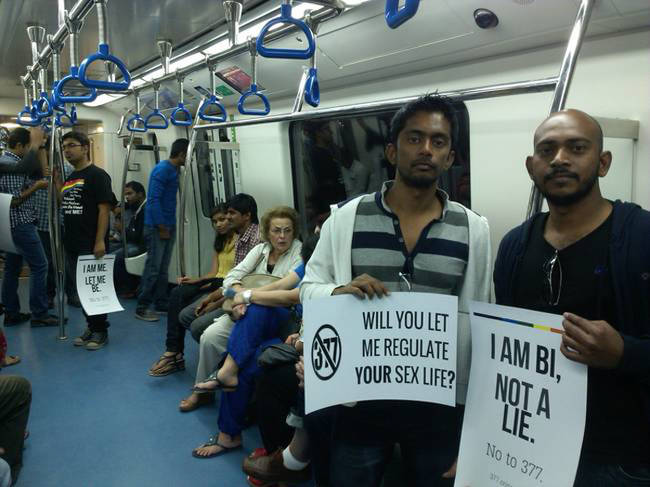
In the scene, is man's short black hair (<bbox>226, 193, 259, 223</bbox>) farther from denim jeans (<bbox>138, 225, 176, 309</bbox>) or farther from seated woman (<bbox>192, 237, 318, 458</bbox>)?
denim jeans (<bbox>138, 225, 176, 309</bbox>)

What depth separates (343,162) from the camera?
4102 millimetres

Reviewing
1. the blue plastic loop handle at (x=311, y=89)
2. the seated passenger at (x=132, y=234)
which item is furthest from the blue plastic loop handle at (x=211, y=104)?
the seated passenger at (x=132, y=234)

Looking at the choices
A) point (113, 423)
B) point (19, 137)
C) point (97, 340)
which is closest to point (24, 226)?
point (19, 137)

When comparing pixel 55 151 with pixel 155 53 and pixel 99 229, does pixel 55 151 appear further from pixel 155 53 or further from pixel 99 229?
pixel 155 53

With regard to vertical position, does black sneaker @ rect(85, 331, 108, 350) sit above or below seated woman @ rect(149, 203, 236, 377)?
below

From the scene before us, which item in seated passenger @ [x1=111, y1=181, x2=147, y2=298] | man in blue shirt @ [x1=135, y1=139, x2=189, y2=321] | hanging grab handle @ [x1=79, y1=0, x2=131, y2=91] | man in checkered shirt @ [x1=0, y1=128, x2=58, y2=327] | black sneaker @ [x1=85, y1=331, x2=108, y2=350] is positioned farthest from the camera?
seated passenger @ [x1=111, y1=181, x2=147, y2=298]

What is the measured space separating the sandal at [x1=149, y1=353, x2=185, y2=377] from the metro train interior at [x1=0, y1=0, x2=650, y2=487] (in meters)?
0.06

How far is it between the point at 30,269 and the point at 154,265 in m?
1.32

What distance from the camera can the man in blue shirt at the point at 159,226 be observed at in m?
5.97

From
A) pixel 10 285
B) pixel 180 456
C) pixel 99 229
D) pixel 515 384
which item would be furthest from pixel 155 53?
pixel 515 384

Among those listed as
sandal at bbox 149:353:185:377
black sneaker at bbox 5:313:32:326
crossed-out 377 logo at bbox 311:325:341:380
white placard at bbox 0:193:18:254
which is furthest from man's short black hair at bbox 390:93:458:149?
black sneaker at bbox 5:313:32:326

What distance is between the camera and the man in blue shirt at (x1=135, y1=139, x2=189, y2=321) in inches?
235

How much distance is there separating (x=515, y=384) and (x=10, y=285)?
593 cm

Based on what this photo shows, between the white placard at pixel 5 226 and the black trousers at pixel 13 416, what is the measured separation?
9.87 feet
